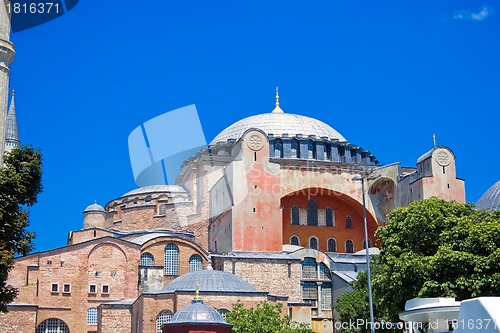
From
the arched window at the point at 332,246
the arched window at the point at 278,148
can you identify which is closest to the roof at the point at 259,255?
the arched window at the point at 332,246

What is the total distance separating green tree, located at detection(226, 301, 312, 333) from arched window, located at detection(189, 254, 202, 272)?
798cm

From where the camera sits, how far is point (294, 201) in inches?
1929

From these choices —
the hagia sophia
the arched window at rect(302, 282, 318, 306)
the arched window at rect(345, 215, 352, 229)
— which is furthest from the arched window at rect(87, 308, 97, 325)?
the arched window at rect(345, 215, 352, 229)

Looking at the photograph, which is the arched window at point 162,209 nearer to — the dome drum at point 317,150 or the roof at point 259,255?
the dome drum at point 317,150

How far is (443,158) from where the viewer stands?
4584 centimetres

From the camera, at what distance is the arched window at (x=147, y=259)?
146 ft

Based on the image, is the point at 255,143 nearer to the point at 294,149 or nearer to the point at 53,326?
the point at 294,149

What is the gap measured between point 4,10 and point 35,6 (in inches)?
219

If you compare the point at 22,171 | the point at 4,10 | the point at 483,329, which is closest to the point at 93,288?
the point at 4,10

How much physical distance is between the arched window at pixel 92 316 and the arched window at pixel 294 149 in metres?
15.4

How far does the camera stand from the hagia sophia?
40.6m

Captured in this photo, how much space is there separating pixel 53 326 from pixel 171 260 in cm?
708

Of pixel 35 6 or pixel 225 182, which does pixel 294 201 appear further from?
pixel 35 6

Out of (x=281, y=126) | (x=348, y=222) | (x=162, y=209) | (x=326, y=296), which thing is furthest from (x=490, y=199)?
(x=162, y=209)
